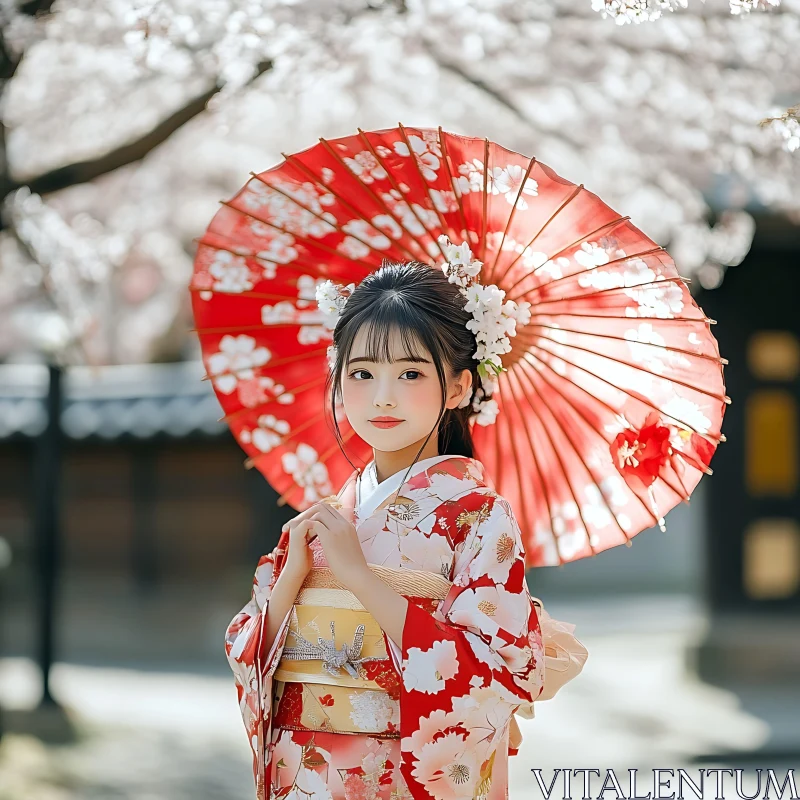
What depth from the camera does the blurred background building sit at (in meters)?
4.96

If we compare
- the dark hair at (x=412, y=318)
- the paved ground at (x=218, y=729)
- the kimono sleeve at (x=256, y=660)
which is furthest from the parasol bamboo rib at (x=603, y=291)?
the paved ground at (x=218, y=729)

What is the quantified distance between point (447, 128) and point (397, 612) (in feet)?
15.4

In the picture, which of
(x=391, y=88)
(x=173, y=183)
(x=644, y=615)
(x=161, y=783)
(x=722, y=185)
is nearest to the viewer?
(x=161, y=783)

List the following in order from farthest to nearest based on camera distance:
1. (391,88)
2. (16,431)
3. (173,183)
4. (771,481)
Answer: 1. (16,431)
2. (771,481)
3. (173,183)
4. (391,88)

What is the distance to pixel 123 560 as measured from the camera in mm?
13375

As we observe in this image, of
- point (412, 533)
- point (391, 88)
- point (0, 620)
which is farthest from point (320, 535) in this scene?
point (0, 620)

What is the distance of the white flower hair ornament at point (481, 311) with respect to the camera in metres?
2.19

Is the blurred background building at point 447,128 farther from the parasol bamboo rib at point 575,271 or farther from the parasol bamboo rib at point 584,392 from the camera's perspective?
the parasol bamboo rib at point 584,392

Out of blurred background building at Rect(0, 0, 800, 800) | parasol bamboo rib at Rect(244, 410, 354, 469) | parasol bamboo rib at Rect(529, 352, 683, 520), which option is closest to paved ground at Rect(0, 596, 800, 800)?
blurred background building at Rect(0, 0, 800, 800)

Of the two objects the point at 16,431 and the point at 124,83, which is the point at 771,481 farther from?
the point at 16,431

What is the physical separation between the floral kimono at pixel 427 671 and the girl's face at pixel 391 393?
95mm

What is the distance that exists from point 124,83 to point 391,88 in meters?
1.62

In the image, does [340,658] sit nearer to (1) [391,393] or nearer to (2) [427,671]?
(2) [427,671]

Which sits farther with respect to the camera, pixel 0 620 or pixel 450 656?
pixel 0 620
